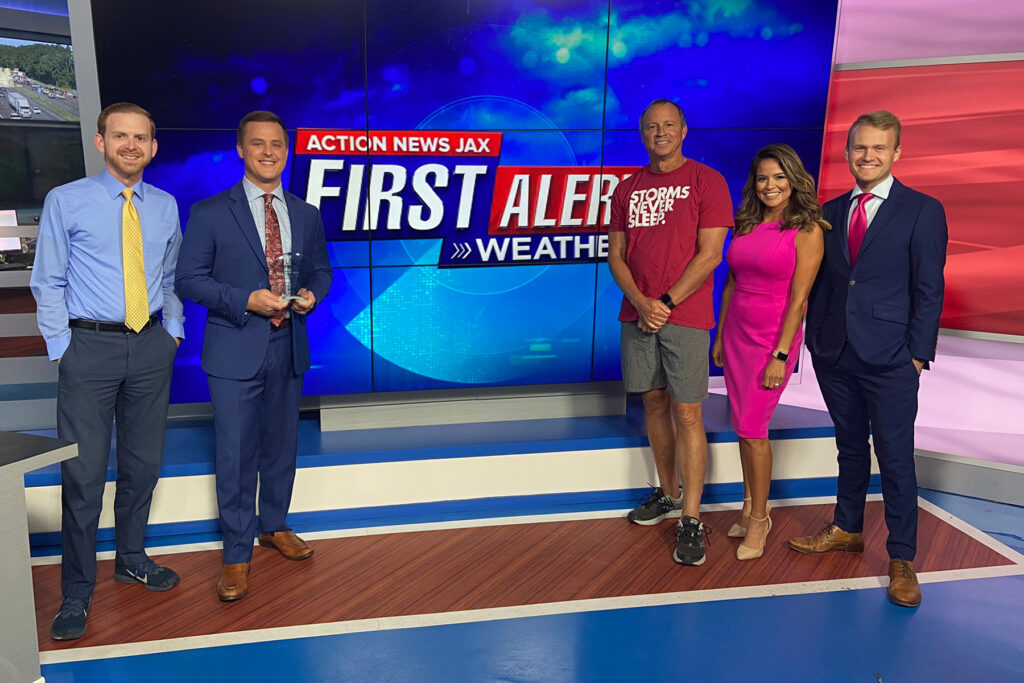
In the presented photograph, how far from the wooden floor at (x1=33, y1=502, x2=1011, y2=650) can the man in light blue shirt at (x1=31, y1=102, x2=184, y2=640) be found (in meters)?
0.32

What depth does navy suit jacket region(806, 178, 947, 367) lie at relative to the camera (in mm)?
2998

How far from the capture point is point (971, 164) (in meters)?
4.34

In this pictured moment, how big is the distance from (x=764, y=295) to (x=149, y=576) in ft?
9.15

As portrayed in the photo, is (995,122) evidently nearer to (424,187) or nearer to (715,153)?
(715,153)

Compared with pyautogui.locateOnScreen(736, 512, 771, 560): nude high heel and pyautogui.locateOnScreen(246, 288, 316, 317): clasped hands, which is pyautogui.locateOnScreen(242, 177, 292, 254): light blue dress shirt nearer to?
pyautogui.locateOnScreen(246, 288, 316, 317): clasped hands

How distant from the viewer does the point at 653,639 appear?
292cm

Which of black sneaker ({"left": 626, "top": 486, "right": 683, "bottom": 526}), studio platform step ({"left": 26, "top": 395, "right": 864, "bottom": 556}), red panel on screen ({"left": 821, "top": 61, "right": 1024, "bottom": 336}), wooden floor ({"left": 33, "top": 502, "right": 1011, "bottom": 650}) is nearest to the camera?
wooden floor ({"left": 33, "top": 502, "right": 1011, "bottom": 650})

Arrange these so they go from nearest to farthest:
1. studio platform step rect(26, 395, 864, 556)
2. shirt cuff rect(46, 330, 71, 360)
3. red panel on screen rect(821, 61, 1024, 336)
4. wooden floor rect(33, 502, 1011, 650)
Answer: shirt cuff rect(46, 330, 71, 360) < wooden floor rect(33, 502, 1011, 650) < studio platform step rect(26, 395, 864, 556) < red panel on screen rect(821, 61, 1024, 336)

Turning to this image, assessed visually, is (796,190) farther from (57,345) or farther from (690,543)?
(57,345)

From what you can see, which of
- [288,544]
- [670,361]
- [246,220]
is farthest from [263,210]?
[670,361]

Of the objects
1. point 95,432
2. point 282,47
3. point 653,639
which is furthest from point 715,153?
point 95,432

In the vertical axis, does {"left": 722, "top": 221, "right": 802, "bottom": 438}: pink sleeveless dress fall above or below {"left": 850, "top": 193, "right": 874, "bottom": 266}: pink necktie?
below

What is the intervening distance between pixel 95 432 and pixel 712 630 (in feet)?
7.88

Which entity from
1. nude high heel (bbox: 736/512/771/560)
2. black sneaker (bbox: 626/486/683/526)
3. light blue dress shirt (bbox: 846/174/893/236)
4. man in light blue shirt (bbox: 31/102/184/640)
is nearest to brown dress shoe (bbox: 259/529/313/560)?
man in light blue shirt (bbox: 31/102/184/640)
